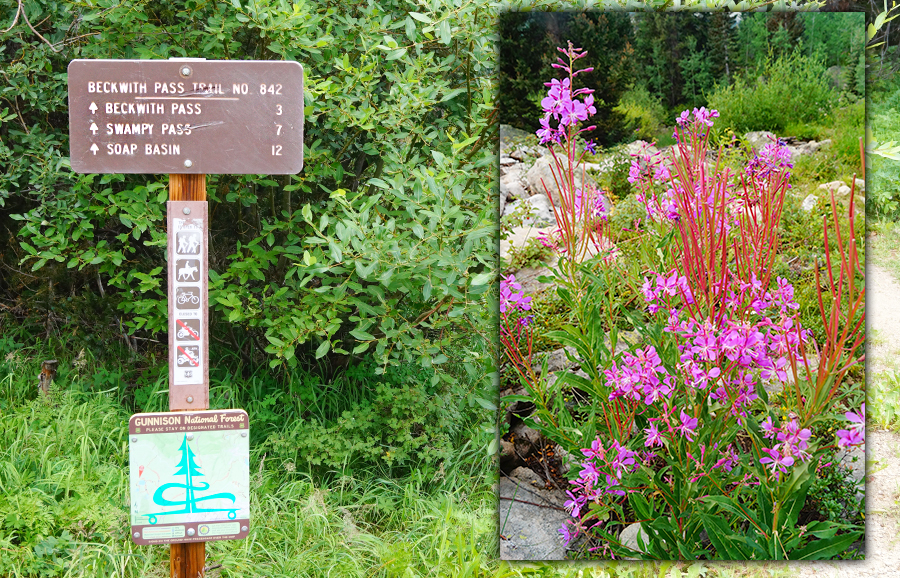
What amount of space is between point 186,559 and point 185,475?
0.29 m

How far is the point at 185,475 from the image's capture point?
2.17 metres

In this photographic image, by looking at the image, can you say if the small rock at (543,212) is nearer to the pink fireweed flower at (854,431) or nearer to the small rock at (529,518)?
the small rock at (529,518)

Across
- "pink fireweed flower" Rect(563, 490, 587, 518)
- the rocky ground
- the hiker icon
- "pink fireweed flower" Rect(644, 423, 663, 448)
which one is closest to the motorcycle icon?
the hiker icon

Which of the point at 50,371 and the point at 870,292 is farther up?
the point at 870,292

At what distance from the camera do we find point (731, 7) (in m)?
2.46

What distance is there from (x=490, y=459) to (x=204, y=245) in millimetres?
1517

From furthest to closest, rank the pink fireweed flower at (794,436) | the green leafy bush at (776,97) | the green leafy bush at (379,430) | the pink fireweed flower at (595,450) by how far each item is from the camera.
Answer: the green leafy bush at (379,430) → the green leafy bush at (776,97) → the pink fireweed flower at (595,450) → the pink fireweed flower at (794,436)

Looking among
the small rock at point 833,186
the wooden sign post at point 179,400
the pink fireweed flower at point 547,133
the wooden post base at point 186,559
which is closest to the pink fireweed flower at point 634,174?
the pink fireweed flower at point 547,133

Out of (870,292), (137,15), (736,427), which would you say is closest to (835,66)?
(870,292)

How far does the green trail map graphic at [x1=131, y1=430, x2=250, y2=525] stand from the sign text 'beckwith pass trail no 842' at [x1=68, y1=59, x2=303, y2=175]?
0.81m

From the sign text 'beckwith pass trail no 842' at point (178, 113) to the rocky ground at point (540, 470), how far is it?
844mm

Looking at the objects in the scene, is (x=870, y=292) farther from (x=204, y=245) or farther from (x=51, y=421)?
(x=51, y=421)

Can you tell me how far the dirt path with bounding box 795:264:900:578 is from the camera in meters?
2.45

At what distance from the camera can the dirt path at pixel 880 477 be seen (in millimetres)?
2453
